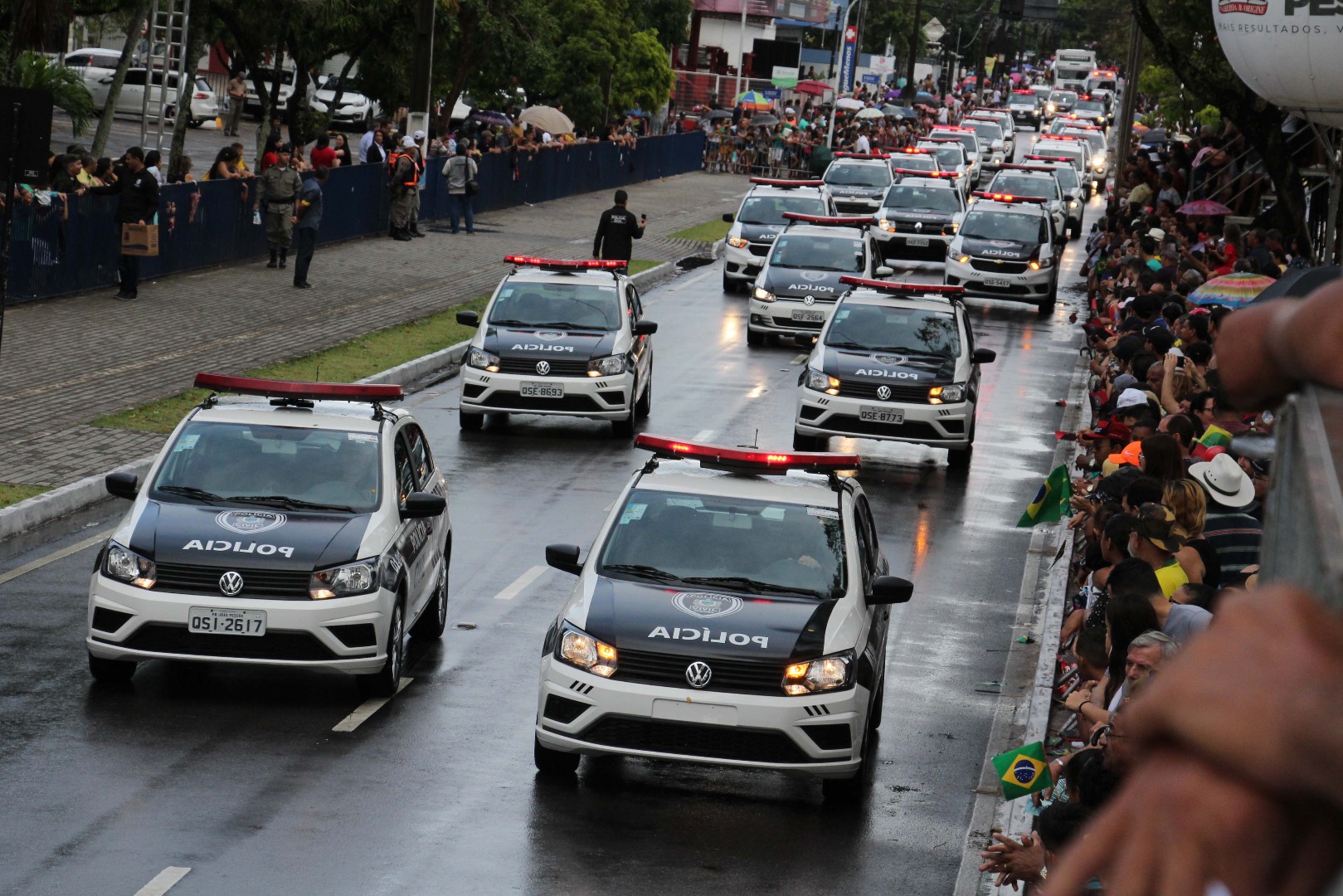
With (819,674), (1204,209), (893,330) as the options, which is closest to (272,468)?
(819,674)

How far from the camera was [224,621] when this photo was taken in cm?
1113

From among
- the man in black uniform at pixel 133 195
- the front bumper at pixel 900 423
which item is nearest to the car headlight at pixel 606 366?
the front bumper at pixel 900 423

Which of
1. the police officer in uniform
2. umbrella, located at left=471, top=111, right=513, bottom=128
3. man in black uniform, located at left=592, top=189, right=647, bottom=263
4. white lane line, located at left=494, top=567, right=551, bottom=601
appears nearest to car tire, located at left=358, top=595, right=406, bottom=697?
white lane line, located at left=494, top=567, right=551, bottom=601

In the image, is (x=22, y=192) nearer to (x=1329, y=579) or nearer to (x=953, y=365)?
(x=953, y=365)

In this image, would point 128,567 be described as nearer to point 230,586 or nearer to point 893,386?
point 230,586

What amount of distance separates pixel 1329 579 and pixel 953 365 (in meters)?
20.1

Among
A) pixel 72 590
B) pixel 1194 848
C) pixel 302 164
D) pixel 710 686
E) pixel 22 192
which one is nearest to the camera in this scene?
pixel 1194 848

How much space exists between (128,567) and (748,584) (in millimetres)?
3604

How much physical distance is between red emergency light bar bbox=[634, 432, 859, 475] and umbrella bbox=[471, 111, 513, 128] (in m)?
50.7

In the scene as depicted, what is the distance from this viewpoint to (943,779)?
1087cm

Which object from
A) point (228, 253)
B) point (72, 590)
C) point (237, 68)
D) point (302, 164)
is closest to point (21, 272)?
point (228, 253)

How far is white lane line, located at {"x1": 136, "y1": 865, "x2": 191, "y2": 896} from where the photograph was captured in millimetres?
8250

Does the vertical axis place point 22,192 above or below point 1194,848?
below

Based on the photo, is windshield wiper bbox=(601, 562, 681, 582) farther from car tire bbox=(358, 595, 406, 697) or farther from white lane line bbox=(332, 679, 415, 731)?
white lane line bbox=(332, 679, 415, 731)
